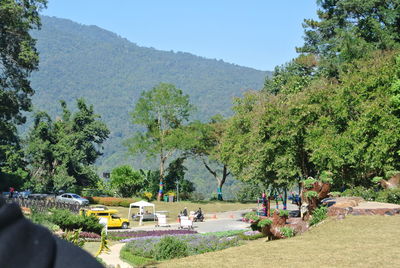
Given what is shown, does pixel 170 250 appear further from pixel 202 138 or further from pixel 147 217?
pixel 202 138

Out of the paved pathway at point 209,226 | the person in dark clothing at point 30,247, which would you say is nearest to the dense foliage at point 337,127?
the paved pathway at point 209,226

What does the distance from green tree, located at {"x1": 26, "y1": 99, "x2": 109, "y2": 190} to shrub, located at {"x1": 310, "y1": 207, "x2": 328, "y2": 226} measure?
139 feet

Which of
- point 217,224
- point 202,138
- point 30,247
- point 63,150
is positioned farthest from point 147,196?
point 30,247

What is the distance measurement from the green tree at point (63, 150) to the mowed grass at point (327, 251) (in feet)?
148

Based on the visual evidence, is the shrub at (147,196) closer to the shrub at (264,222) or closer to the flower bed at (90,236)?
the flower bed at (90,236)

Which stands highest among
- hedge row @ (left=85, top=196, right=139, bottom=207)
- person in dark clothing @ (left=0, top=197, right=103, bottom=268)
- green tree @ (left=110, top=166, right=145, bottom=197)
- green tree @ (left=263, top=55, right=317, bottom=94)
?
green tree @ (left=263, top=55, right=317, bottom=94)

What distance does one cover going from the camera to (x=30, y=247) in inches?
29.9

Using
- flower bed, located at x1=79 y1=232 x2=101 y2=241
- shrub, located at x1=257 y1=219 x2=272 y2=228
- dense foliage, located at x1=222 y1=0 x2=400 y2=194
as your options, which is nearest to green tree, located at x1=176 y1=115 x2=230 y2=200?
dense foliage, located at x1=222 y1=0 x2=400 y2=194

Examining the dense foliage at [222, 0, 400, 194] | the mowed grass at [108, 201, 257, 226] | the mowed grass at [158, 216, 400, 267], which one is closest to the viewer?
the mowed grass at [158, 216, 400, 267]

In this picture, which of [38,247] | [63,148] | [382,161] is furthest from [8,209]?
[63,148]

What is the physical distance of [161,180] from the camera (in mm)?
55500

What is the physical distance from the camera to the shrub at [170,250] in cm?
1817

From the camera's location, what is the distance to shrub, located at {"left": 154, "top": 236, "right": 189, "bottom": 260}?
18.2m

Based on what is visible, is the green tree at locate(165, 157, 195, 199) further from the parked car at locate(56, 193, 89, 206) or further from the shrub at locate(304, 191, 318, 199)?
the shrub at locate(304, 191, 318, 199)
